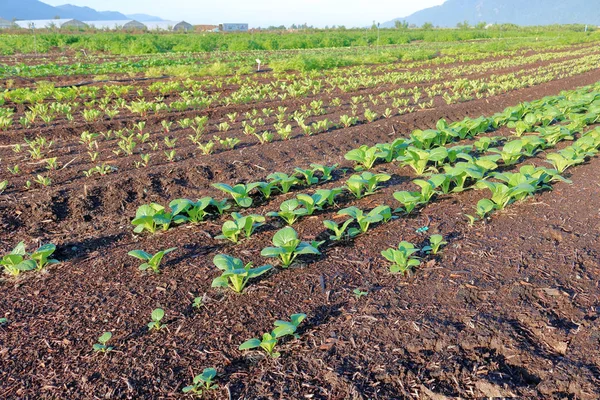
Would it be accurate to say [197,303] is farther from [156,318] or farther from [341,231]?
[341,231]

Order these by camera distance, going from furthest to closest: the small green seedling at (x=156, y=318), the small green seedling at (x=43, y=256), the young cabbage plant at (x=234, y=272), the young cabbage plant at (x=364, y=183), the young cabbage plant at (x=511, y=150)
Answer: the young cabbage plant at (x=511, y=150)
the young cabbage plant at (x=364, y=183)
the small green seedling at (x=43, y=256)
the young cabbage plant at (x=234, y=272)
the small green seedling at (x=156, y=318)

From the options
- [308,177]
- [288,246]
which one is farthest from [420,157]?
[288,246]

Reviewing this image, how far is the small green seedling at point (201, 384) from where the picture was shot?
99.7 inches

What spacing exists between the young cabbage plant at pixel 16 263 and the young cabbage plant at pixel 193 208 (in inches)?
50.0

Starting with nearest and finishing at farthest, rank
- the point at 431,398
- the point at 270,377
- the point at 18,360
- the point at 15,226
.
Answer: the point at 431,398 → the point at 270,377 → the point at 18,360 → the point at 15,226

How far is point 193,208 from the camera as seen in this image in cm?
484

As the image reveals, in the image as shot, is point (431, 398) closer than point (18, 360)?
Yes

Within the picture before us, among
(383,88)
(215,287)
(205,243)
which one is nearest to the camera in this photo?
(215,287)

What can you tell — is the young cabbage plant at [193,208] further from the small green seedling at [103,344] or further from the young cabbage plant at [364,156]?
the young cabbage plant at [364,156]

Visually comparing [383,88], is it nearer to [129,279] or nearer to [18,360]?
[129,279]

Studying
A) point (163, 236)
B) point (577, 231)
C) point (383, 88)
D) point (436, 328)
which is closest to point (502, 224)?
point (577, 231)

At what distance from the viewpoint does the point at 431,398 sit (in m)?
2.47

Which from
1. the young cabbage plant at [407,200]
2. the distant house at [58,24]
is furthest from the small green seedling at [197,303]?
the distant house at [58,24]

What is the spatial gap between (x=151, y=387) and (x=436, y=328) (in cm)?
179
